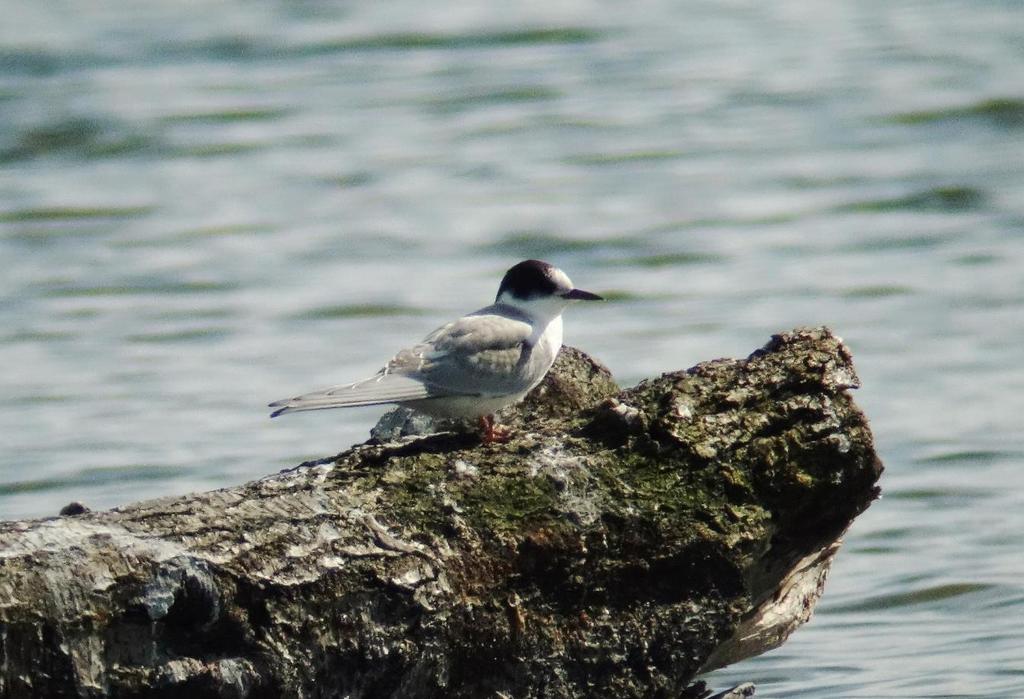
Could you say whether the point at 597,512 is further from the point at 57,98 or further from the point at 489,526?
the point at 57,98

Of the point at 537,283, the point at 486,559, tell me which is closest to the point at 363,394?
the point at 486,559

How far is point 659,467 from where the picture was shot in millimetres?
4992

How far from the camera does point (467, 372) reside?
225 inches

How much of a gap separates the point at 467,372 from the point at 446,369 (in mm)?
66

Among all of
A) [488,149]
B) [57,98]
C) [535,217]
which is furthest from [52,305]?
[57,98]

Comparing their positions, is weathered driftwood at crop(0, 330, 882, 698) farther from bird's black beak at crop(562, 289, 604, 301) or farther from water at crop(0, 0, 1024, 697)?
water at crop(0, 0, 1024, 697)

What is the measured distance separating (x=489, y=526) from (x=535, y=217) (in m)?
9.19

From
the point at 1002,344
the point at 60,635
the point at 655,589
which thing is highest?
the point at 60,635

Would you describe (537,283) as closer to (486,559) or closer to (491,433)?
→ (491,433)

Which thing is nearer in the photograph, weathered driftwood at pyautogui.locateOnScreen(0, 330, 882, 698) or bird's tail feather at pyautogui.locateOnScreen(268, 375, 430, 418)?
weathered driftwood at pyautogui.locateOnScreen(0, 330, 882, 698)

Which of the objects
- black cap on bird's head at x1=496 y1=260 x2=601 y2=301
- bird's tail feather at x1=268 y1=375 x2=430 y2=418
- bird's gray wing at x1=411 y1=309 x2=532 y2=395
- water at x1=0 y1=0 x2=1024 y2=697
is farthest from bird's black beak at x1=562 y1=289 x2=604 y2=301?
water at x1=0 y1=0 x2=1024 y2=697

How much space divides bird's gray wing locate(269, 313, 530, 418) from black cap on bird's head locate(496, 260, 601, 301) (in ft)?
1.35

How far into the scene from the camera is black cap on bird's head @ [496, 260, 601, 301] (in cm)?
646

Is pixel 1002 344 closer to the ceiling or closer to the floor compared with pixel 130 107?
closer to the floor
